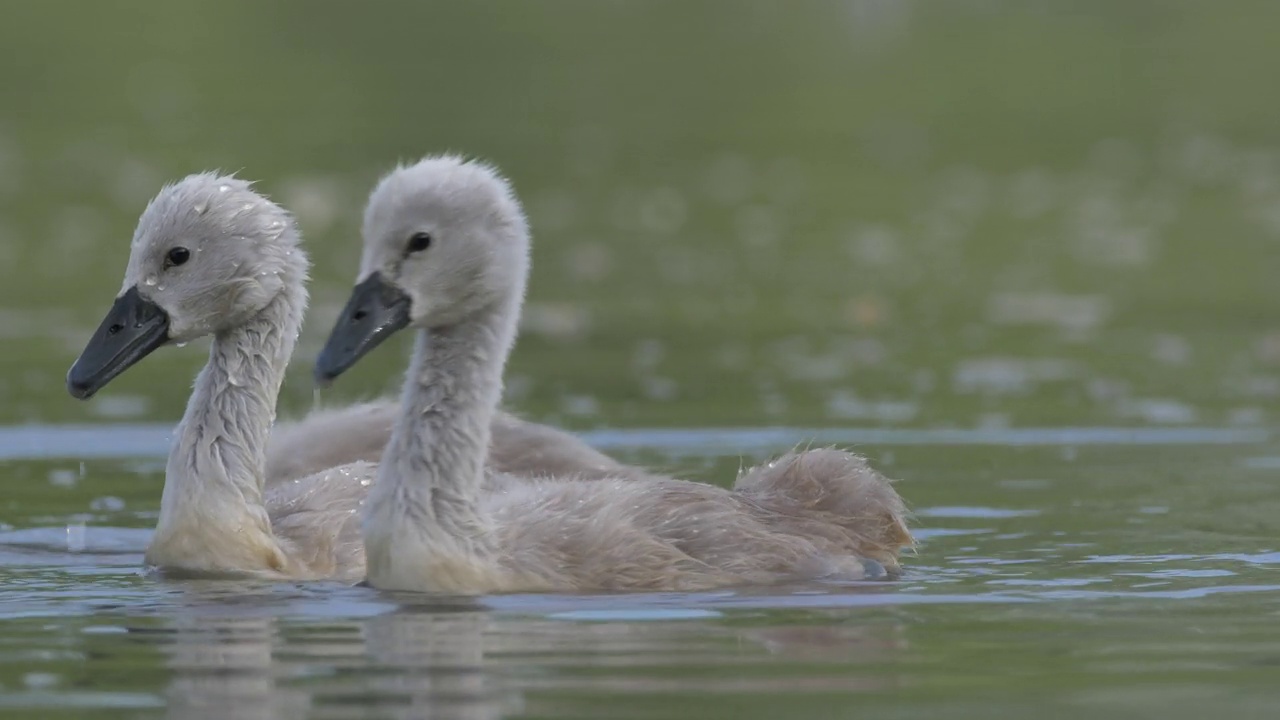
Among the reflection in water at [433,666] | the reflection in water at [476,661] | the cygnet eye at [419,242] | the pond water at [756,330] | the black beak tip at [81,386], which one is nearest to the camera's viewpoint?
the reflection in water at [433,666]

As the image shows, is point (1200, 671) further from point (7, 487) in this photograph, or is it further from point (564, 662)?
point (7, 487)

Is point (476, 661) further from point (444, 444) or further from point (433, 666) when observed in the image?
point (444, 444)

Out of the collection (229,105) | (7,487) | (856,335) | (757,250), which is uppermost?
(229,105)

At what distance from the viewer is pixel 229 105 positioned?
1358 inches

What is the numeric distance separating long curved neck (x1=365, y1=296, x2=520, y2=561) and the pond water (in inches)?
12.2

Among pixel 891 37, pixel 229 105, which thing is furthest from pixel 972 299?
pixel 891 37

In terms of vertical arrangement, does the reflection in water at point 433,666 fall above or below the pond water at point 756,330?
below

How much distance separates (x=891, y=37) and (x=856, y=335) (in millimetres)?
25907

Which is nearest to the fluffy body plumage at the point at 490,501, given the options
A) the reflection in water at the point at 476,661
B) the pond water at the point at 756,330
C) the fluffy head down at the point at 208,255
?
the pond water at the point at 756,330

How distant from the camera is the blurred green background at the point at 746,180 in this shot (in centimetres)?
1638

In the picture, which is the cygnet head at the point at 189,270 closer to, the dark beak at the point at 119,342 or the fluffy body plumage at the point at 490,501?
the dark beak at the point at 119,342

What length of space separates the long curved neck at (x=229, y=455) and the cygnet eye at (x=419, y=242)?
1270 millimetres

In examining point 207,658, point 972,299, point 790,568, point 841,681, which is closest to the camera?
point 841,681

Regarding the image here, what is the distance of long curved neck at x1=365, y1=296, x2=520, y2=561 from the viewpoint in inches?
381
